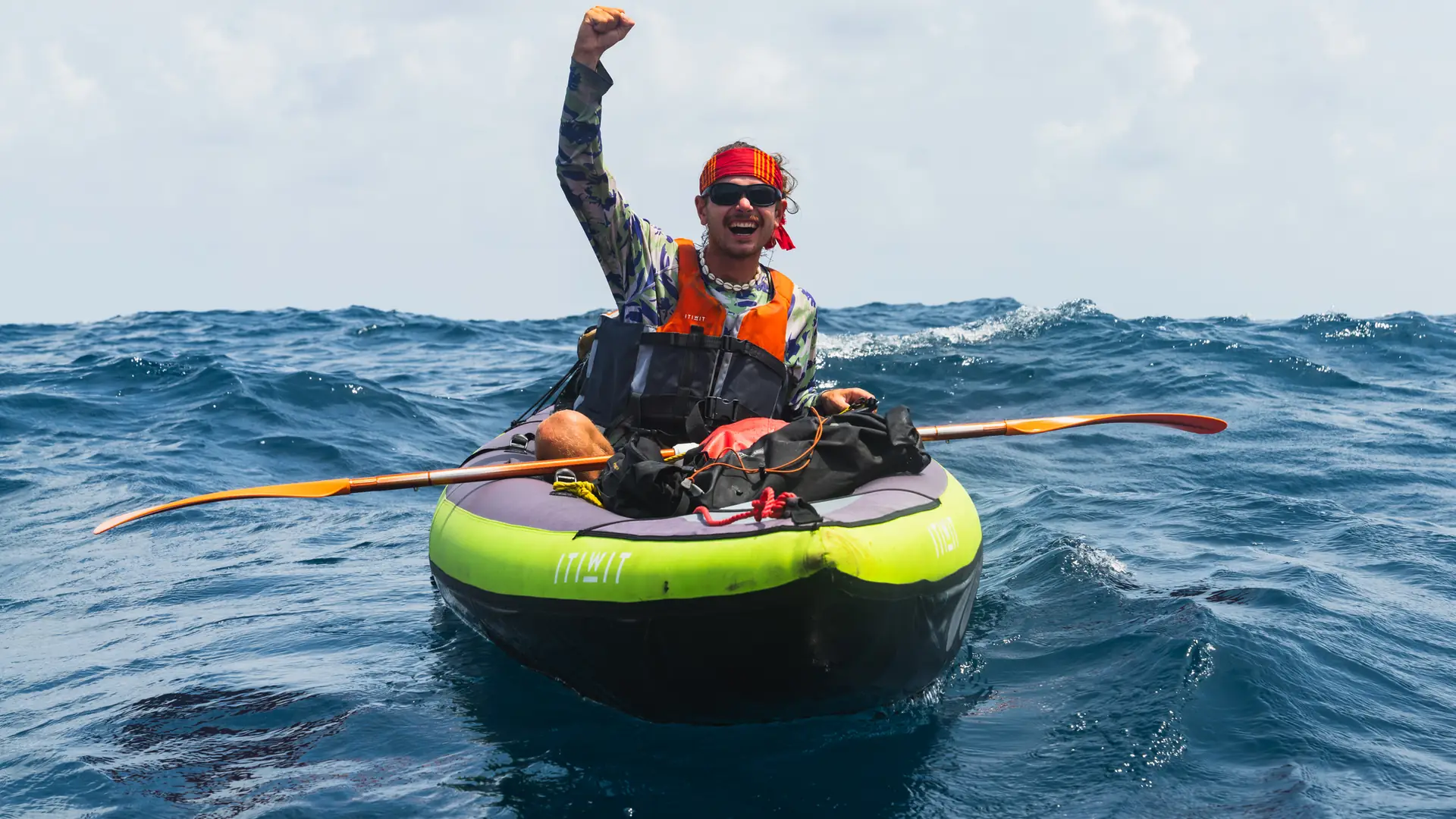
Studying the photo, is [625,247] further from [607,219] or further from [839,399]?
[839,399]

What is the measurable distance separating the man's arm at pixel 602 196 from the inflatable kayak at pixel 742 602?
4.66 feet

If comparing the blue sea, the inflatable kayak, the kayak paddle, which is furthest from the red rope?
the kayak paddle

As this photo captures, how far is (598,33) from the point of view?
4.50m

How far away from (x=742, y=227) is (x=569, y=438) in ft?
4.26

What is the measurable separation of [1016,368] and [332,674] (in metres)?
10.2

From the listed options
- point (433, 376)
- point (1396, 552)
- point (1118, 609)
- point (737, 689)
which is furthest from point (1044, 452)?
point (433, 376)

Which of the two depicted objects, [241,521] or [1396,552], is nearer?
[1396,552]

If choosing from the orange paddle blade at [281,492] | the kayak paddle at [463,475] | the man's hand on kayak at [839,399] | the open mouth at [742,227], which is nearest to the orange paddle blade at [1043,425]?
the kayak paddle at [463,475]

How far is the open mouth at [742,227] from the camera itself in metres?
5.02

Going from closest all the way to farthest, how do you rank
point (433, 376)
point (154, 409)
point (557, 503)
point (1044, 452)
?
point (557, 503)
point (1044, 452)
point (154, 409)
point (433, 376)

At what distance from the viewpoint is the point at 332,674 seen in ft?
→ 15.1

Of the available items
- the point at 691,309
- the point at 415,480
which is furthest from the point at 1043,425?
the point at 415,480

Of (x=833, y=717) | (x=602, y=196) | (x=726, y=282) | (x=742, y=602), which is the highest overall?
(x=602, y=196)

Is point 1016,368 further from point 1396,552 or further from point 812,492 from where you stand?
point 812,492
